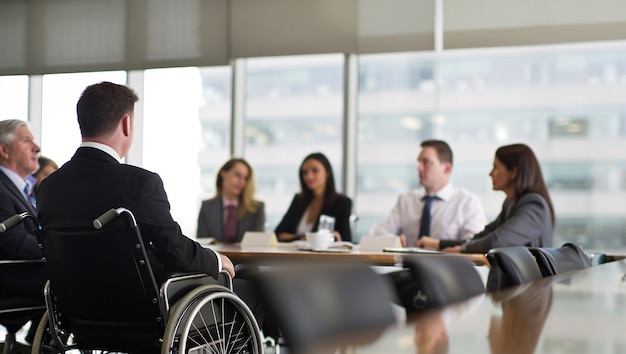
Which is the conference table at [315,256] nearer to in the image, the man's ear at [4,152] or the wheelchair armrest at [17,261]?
the wheelchair armrest at [17,261]

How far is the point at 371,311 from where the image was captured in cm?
122

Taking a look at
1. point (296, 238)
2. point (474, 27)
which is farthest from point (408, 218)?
point (474, 27)

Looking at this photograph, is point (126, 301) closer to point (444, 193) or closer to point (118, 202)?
point (118, 202)

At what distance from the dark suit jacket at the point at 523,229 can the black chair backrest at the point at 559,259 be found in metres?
0.66

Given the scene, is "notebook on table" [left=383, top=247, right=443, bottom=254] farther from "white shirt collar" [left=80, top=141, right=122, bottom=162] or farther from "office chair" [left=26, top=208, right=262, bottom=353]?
"white shirt collar" [left=80, top=141, right=122, bottom=162]

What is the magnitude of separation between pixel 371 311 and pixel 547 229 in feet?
9.16

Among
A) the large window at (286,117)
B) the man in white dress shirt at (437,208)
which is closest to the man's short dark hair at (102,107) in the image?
the man in white dress shirt at (437,208)

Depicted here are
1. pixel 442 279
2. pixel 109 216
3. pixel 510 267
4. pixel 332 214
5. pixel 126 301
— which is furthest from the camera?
pixel 332 214

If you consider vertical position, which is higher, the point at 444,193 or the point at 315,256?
the point at 444,193

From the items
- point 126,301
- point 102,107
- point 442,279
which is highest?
point 102,107

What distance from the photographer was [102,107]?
2928mm

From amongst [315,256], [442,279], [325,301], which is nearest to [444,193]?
[315,256]

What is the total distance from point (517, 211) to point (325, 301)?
292 centimetres

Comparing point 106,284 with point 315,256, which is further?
point 315,256
